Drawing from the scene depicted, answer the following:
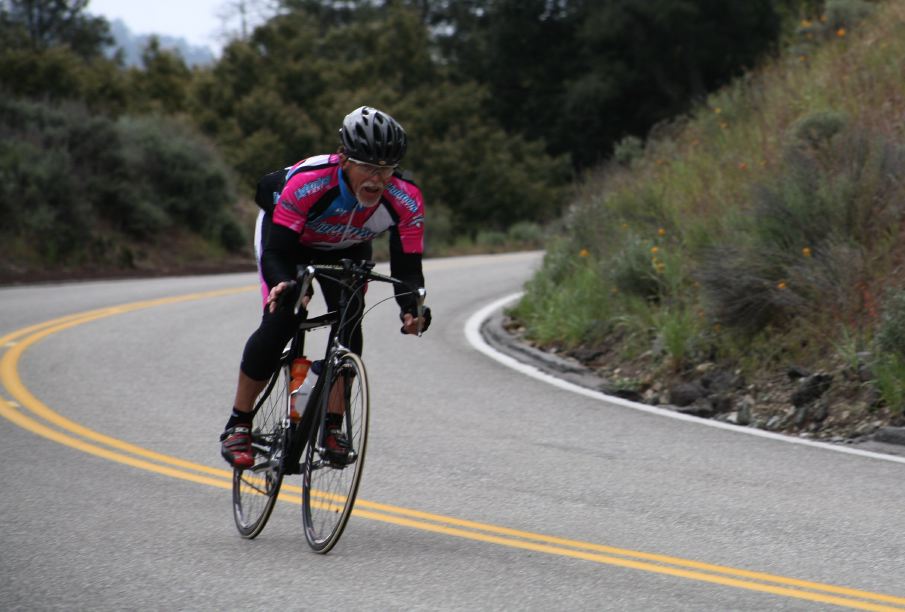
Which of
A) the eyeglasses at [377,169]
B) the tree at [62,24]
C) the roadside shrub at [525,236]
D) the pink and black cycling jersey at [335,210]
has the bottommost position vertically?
the roadside shrub at [525,236]

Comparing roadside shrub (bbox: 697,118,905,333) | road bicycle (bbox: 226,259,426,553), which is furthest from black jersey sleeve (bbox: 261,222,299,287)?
roadside shrub (bbox: 697,118,905,333)

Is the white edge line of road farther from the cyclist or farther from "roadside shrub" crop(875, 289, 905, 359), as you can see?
the cyclist

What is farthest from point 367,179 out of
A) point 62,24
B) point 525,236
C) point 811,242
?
point 62,24

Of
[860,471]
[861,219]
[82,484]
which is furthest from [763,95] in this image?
[82,484]

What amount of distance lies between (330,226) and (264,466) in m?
1.22

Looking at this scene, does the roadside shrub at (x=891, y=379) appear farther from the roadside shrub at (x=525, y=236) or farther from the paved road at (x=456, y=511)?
the roadside shrub at (x=525, y=236)

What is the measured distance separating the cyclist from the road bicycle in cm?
6

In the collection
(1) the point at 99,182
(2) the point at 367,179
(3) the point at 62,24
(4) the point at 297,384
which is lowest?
(1) the point at 99,182

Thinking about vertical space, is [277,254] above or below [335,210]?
→ below

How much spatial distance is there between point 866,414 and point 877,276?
5.18 feet

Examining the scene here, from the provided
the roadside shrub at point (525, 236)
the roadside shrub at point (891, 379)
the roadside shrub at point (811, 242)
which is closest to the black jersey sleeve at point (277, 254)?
the roadside shrub at point (891, 379)

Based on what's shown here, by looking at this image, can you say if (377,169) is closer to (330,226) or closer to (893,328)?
(330,226)

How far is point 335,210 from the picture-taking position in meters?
6.33

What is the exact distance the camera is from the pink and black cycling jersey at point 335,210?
6.25 meters
